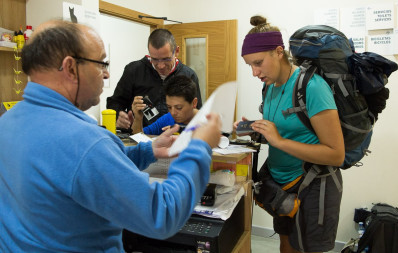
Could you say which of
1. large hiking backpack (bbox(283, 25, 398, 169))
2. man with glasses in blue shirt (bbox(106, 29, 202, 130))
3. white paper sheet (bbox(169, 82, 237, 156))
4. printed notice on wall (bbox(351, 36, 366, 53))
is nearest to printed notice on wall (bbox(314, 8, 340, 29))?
printed notice on wall (bbox(351, 36, 366, 53))

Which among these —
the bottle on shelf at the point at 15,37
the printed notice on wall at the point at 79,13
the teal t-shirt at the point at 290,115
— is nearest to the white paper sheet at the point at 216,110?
the teal t-shirt at the point at 290,115

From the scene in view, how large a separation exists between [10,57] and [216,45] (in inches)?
71.1

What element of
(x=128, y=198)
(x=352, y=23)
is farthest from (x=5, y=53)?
(x=352, y=23)

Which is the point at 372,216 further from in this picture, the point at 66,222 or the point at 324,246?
the point at 66,222

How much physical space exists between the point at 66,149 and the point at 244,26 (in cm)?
274

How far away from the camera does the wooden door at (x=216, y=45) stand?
122 inches

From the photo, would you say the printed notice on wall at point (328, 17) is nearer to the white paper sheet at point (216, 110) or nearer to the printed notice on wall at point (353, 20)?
the printed notice on wall at point (353, 20)

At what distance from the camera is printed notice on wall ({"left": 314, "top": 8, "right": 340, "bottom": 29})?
274cm

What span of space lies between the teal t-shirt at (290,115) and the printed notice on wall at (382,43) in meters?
1.53

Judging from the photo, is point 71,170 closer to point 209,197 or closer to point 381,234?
point 209,197

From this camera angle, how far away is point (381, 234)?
7.63 ft

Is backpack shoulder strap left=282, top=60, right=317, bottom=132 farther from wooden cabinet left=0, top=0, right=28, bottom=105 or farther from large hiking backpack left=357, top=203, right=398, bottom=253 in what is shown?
wooden cabinet left=0, top=0, right=28, bottom=105

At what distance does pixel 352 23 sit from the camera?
2.70m

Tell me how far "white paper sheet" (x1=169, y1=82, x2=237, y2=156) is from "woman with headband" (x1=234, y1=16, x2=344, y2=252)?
59 centimetres
